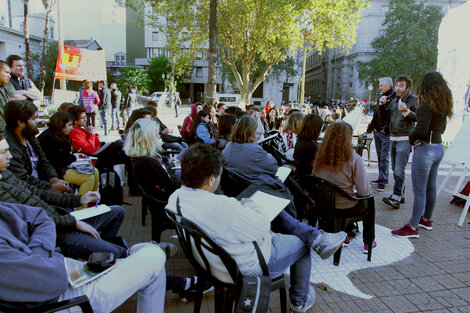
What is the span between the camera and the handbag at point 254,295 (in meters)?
2.01

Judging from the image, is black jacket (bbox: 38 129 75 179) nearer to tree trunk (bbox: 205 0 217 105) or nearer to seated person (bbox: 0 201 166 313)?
seated person (bbox: 0 201 166 313)

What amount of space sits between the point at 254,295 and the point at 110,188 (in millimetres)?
3130

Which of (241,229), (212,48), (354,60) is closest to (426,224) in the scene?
(241,229)

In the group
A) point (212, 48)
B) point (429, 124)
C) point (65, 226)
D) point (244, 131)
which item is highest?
point (212, 48)

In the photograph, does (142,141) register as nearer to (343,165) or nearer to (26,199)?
(26,199)

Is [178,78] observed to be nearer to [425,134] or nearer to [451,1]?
[451,1]

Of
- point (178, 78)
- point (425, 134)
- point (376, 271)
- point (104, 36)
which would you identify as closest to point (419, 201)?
point (425, 134)

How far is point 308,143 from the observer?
451 cm

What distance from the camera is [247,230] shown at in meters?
1.99

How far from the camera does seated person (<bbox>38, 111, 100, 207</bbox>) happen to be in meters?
4.29

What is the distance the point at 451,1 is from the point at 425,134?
2393 inches

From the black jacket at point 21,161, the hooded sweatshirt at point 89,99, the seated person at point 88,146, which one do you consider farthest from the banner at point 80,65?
the black jacket at point 21,161

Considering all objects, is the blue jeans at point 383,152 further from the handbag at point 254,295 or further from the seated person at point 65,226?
the seated person at point 65,226

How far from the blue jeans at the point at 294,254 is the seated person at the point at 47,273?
78 centimetres
